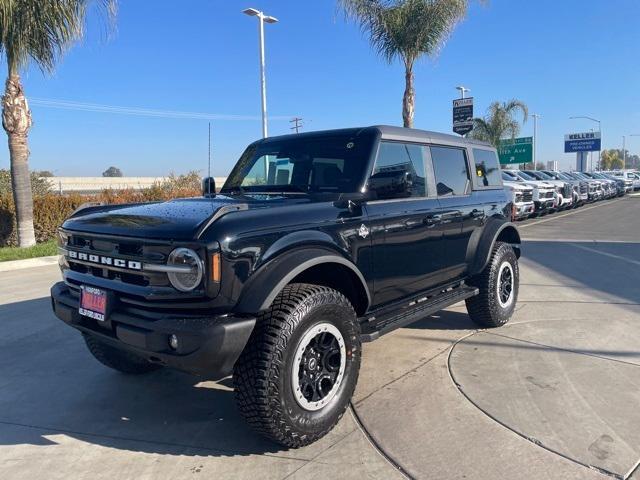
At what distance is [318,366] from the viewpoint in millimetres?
3191

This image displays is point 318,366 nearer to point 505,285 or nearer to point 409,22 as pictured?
point 505,285

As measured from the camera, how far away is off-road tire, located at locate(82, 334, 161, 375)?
13.3 feet

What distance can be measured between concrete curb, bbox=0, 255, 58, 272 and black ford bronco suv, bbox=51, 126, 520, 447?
23.4 feet

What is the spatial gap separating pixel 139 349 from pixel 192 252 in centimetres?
65

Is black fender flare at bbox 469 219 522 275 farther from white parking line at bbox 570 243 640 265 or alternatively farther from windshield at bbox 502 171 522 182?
windshield at bbox 502 171 522 182

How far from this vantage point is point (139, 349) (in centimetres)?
285

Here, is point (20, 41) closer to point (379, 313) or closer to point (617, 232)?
point (379, 313)

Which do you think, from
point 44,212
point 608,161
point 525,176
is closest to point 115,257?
point 44,212

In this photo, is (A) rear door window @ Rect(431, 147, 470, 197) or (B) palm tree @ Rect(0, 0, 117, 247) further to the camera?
(B) palm tree @ Rect(0, 0, 117, 247)

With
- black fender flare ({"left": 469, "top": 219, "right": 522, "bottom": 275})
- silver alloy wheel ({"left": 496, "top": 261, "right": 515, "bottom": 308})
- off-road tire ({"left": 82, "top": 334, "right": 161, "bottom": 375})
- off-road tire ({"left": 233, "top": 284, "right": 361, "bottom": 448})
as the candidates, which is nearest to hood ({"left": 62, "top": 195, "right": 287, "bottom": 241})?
off-road tire ({"left": 233, "top": 284, "right": 361, "bottom": 448})

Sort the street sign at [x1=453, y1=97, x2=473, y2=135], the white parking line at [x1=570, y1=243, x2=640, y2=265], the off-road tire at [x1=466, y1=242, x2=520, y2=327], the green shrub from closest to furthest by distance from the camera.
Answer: the off-road tire at [x1=466, y1=242, x2=520, y2=327] → the white parking line at [x1=570, y1=243, x2=640, y2=265] → the green shrub → the street sign at [x1=453, y1=97, x2=473, y2=135]

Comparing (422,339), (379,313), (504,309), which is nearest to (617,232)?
(504,309)

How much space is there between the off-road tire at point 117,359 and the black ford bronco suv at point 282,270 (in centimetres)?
2

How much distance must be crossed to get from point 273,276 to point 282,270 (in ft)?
0.25
